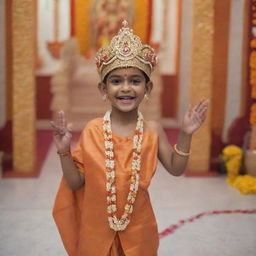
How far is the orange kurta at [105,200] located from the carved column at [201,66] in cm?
352

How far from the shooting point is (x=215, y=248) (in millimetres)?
4367

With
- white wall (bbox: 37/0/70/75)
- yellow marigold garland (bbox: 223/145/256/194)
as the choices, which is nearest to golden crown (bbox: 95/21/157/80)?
yellow marigold garland (bbox: 223/145/256/194)

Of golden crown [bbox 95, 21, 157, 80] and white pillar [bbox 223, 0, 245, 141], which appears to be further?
white pillar [bbox 223, 0, 245, 141]

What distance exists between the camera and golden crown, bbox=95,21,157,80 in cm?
263

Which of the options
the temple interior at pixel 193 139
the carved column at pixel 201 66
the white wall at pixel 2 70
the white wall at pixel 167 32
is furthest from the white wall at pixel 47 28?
the carved column at pixel 201 66

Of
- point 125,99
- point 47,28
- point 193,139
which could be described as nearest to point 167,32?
point 47,28

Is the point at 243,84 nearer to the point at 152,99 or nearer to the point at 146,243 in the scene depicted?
the point at 152,99

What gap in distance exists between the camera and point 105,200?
8.83 ft

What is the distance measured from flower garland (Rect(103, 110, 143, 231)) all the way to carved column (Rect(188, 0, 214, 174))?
3.57 m

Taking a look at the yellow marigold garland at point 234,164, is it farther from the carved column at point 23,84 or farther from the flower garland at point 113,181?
the flower garland at point 113,181

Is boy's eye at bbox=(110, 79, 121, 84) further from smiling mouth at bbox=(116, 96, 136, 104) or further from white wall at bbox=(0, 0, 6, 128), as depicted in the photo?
white wall at bbox=(0, 0, 6, 128)

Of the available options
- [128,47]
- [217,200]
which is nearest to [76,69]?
[217,200]

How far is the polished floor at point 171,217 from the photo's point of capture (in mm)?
4359

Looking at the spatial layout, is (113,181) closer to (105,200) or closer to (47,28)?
(105,200)
